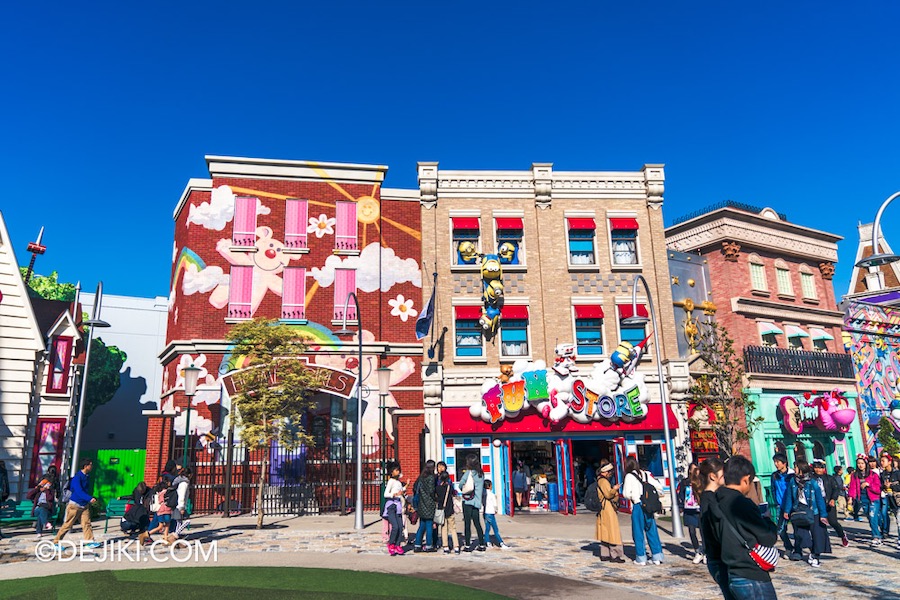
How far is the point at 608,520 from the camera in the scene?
12508 millimetres

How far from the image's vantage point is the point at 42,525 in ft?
56.1

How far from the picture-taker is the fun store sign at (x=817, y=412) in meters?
27.2

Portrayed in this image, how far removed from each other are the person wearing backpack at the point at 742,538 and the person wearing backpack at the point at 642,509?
7.09m

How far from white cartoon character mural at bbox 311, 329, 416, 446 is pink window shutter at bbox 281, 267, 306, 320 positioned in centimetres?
173

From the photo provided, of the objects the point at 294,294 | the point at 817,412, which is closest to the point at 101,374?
the point at 294,294

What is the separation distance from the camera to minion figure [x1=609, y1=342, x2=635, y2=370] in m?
24.8

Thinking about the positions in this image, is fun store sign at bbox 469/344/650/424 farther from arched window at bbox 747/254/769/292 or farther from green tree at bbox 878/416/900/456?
green tree at bbox 878/416/900/456

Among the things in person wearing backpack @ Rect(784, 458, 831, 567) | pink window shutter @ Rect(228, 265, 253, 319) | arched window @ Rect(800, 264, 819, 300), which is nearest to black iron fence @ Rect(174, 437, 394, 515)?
pink window shutter @ Rect(228, 265, 253, 319)

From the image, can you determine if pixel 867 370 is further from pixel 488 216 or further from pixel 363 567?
pixel 363 567

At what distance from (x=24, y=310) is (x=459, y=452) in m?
16.2

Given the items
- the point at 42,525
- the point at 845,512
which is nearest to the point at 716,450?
the point at 845,512

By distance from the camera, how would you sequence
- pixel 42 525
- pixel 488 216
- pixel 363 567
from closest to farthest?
pixel 363 567 < pixel 42 525 < pixel 488 216

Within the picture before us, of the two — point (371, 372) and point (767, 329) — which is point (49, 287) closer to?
point (371, 372)

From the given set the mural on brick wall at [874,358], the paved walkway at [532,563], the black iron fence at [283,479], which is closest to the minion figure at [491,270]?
the black iron fence at [283,479]
